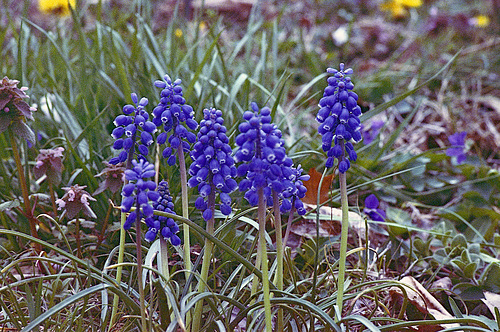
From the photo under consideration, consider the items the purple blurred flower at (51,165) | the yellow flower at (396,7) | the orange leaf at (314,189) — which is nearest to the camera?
the purple blurred flower at (51,165)

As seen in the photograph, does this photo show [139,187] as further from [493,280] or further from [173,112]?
[493,280]

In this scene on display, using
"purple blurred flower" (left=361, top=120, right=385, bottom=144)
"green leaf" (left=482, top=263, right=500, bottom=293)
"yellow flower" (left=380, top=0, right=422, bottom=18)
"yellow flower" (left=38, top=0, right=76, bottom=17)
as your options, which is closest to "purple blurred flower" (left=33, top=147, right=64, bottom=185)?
"green leaf" (left=482, top=263, right=500, bottom=293)

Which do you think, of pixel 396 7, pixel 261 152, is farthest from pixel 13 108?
pixel 396 7

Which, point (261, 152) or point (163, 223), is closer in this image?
point (261, 152)

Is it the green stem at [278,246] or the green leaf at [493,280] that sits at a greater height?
the green stem at [278,246]

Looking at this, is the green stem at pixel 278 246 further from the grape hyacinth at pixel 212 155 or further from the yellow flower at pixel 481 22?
the yellow flower at pixel 481 22

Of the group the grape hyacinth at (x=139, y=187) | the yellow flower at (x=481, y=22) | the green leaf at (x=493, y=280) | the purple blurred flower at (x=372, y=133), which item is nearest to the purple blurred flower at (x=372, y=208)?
the green leaf at (x=493, y=280)

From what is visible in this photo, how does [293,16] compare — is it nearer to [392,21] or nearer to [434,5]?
[392,21]

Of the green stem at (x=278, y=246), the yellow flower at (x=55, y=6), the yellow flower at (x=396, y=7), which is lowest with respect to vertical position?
the green stem at (x=278, y=246)

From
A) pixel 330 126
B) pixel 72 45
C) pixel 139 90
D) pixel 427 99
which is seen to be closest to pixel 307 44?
pixel 427 99
